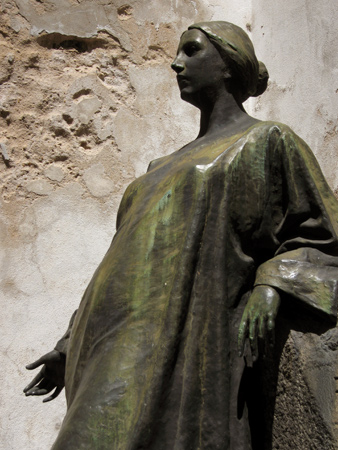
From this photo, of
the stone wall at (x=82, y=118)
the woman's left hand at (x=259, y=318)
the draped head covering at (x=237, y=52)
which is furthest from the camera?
the stone wall at (x=82, y=118)

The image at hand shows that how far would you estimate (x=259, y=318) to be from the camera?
1753 mm

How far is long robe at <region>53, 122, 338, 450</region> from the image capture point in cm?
174

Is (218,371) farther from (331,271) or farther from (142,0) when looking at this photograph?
(142,0)

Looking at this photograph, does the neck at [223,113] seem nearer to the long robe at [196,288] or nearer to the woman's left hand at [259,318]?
the long robe at [196,288]

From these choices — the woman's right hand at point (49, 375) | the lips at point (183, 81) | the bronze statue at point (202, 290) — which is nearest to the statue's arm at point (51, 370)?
the woman's right hand at point (49, 375)

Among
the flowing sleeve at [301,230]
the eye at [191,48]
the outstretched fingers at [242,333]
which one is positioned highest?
the eye at [191,48]

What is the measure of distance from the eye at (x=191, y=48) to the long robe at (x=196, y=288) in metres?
0.32

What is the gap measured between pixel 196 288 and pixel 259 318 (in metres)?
0.20

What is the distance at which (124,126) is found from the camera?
4.05m

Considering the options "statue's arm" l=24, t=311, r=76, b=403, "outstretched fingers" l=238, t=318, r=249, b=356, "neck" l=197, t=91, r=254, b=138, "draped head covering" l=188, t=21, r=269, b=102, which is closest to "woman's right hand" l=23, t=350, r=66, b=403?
"statue's arm" l=24, t=311, r=76, b=403

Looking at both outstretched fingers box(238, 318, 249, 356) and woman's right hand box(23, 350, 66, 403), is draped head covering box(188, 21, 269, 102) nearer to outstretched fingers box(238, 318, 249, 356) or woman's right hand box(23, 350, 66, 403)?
outstretched fingers box(238, 318, 249, 356)

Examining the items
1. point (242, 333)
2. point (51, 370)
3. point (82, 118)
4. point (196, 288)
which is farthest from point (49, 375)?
point (82, 118)

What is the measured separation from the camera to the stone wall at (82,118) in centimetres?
349

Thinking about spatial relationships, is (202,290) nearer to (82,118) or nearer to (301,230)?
(301,230)
